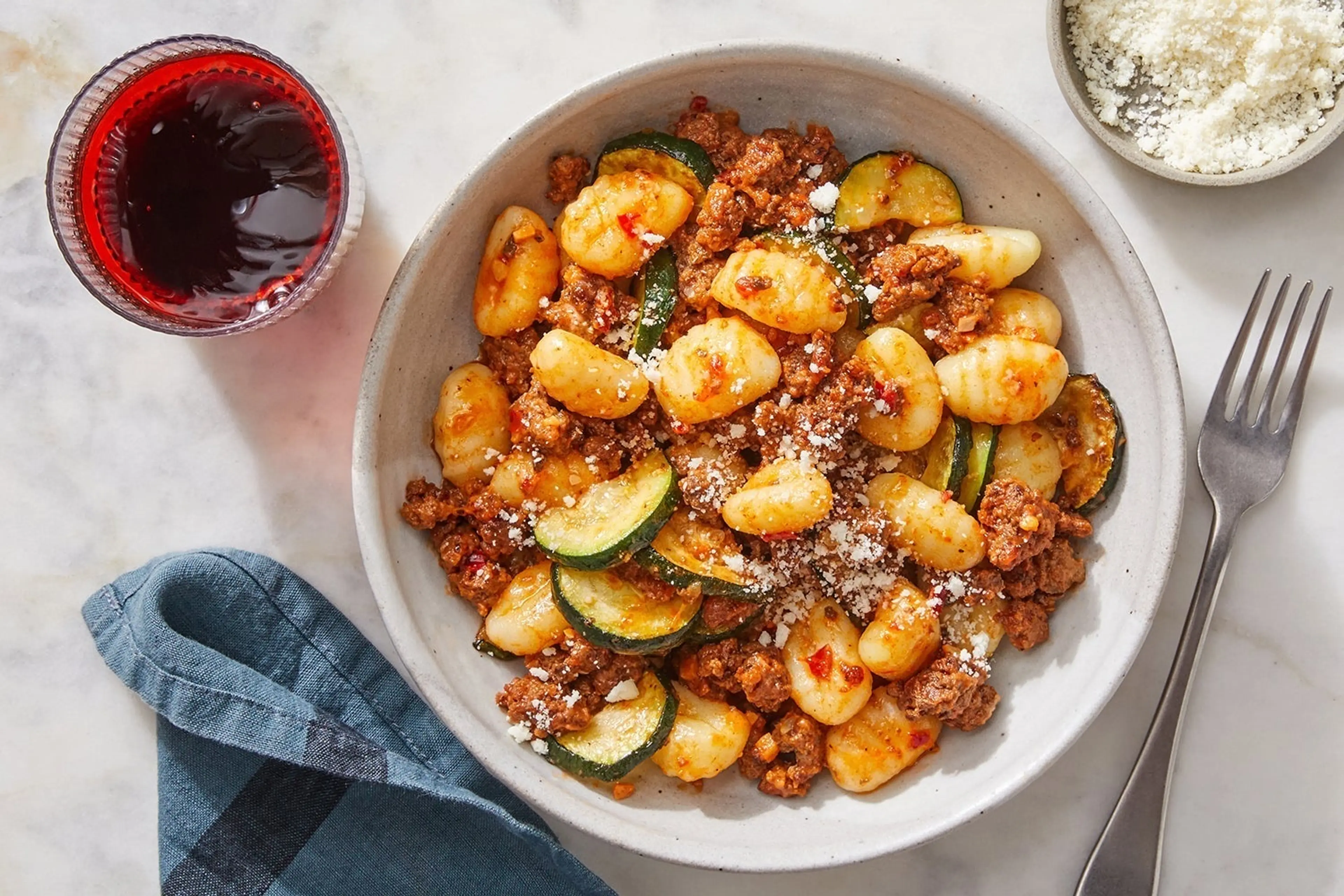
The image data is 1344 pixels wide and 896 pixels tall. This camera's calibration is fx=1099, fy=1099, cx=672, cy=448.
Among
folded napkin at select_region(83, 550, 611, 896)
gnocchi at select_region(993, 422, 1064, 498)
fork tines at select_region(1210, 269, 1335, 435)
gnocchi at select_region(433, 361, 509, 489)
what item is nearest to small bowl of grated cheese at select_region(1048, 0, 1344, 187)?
fork tines at select_region(1210, 269, 1335, 435)

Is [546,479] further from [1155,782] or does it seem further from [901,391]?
[1155,782]

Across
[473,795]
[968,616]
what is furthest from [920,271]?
[473,795]

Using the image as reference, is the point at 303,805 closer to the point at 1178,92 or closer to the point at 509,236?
the point at 509,236

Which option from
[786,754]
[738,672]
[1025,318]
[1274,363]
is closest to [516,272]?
[738,672]

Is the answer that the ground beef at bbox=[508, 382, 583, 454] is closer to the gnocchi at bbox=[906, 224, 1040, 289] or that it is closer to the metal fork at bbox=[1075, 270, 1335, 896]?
the gnocchi at bbox=[906, 224, 1040, 289]

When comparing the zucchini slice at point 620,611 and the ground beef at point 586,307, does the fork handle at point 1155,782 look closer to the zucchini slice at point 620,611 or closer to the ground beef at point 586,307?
the zucchini slice at point 620,611

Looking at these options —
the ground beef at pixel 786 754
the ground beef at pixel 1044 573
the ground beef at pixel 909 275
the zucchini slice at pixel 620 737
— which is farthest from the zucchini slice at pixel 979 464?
the zucchini slice at pixel 620 737
